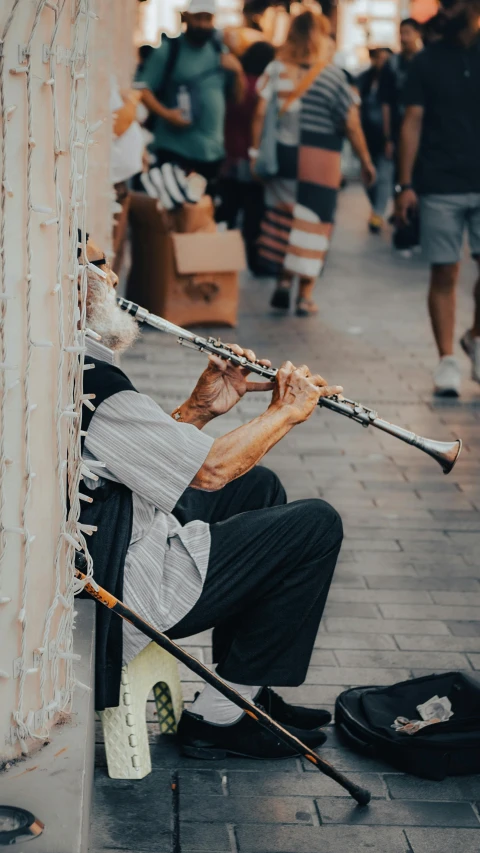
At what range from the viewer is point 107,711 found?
2736 millimetres

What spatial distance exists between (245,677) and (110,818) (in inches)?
17.3

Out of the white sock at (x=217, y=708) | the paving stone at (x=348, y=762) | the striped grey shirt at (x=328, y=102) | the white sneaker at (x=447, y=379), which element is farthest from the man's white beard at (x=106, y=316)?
the striped grey shirt at (x=328, y=102)

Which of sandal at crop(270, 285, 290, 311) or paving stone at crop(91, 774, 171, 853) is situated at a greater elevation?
paving stone at crop(91, 774, 171, 853)

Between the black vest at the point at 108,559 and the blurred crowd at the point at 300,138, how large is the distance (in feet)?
12.8

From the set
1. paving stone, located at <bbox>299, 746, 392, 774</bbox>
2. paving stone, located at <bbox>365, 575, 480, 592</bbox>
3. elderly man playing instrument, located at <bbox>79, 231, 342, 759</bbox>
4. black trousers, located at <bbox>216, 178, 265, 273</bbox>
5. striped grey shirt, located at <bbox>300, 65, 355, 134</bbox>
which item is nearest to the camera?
elderly man playing instrument, located at <bbox>79, 231, 342, 759</bbox>

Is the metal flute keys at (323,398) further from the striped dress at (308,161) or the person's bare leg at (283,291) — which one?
the person's bare leg at (283,291)

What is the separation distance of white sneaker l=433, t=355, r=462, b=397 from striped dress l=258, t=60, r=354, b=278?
2.06m

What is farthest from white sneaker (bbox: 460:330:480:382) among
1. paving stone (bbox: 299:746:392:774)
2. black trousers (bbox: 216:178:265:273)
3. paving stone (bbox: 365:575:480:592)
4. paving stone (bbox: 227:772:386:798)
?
paving stone (bbox: 227:772:386:798)

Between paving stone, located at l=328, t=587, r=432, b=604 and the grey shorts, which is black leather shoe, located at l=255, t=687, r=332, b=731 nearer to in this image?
paving stone, located at l=328, t=587, r=432, b=604

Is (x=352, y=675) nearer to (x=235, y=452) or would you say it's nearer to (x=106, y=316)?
(x=235, y=452)

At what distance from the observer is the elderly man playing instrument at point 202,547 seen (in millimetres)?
A: 2549

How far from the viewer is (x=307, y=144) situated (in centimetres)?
802

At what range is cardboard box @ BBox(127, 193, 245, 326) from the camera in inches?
291

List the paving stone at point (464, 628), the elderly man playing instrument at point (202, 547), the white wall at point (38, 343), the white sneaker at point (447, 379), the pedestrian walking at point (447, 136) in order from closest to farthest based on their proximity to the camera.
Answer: the white wall at point (38, 343)
the elderly man playing instrument at point (202, 547)
the paving stone at point (464, 628)
the pedestrian walking at point (447, 136)
the white sneaker at point (447, 379)
